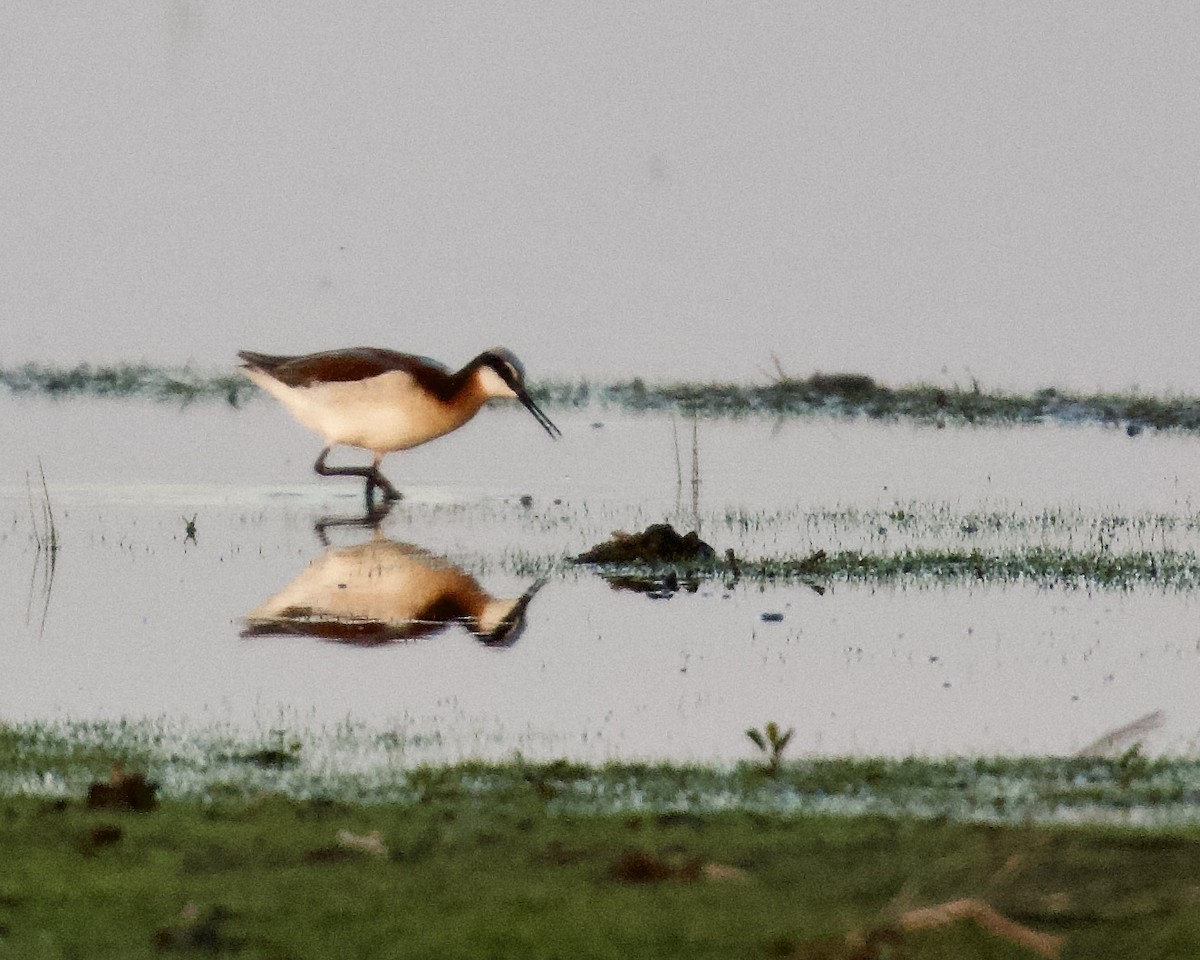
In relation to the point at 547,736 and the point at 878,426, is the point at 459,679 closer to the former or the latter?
the point at 547,736

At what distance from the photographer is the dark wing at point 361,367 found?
19094mm

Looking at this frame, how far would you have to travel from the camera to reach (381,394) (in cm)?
1916

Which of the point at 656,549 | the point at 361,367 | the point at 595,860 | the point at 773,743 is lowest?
the point at 595,860

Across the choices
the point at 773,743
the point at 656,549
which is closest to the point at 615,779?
the point at 773,743

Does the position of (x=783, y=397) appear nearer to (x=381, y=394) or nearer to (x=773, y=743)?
(x=381, y=394)

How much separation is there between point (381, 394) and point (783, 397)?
1692cm

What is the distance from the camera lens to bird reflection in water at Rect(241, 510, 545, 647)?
1202 cm

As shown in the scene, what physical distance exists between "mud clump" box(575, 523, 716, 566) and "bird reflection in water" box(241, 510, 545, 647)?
3.16ft

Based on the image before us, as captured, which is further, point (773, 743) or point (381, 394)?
point (381, 394)

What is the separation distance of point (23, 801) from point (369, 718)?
2274 millimetres

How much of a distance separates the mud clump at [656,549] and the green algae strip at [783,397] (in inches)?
637

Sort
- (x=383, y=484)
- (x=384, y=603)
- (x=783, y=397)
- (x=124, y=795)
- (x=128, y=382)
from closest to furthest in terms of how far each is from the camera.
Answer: (x=124, y=795) < (x=384, y=603) < (x=383, y=484) < (x=783, y=397) < (x=128, y=382)

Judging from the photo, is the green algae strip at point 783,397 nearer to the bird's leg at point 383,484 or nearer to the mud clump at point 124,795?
the bird's leg at point 383,484

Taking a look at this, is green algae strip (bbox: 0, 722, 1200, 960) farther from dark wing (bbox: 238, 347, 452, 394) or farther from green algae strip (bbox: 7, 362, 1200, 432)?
green algae strip (bbox: 7, 362, 1200, 432)
